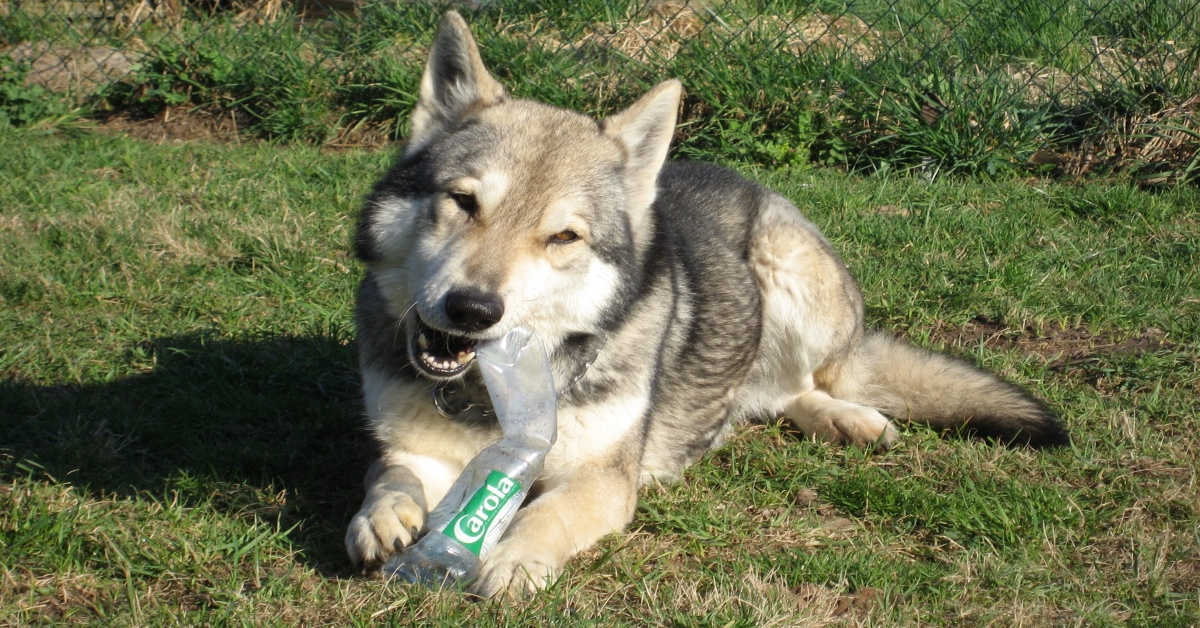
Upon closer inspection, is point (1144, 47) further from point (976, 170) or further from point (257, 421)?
point (257, 421)

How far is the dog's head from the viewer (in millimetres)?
3023

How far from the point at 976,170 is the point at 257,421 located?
16.4 ft

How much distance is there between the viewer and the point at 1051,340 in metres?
4.93

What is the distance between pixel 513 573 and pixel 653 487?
3.23ft

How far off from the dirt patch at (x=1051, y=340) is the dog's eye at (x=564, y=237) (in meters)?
2.45

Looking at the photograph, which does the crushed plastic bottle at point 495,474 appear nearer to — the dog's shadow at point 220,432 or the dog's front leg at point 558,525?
the dog's front leg at point 558,525

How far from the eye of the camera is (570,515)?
324 cm

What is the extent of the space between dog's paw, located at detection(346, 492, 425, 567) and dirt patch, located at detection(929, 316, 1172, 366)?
3.00 m

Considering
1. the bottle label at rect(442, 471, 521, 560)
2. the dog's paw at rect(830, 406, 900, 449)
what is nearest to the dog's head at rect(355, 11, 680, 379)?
the bottle label at rect(442, 471, 521, 560)

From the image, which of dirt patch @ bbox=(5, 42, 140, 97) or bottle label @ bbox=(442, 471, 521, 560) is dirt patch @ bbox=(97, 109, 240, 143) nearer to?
dirt patch @ bbox=(5, 42, 140, 97)

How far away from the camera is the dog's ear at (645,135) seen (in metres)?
3.68

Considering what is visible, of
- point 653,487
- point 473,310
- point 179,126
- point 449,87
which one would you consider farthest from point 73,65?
point 473,310

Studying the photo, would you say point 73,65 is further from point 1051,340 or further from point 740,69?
point 1051,340

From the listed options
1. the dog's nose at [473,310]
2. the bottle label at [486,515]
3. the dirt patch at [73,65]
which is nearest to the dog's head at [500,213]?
the dog's nose at [473,310]
